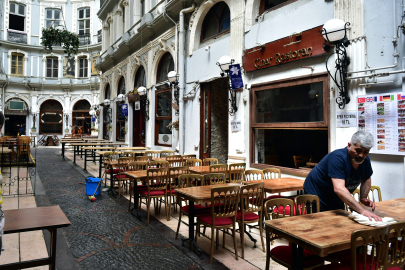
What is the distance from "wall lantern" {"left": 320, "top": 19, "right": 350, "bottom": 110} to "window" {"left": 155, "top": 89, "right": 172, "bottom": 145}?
23.1 feet

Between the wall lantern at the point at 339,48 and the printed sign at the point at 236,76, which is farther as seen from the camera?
the printed sign at the point at 236,76

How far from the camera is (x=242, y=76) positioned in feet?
25.1

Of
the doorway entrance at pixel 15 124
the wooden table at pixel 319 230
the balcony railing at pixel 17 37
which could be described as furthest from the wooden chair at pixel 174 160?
the balcony railing at pixel 17 37

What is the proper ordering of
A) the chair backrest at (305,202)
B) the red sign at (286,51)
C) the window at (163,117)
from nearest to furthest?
the chair backrest at (305,202)
the red sign at (286,51)
the window at (163,117)

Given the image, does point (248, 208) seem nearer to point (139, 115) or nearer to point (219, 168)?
point (219, 168)

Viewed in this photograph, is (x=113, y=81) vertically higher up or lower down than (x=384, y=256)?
higher up

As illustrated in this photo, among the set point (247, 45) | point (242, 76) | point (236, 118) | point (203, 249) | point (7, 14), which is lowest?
point (203, 249)

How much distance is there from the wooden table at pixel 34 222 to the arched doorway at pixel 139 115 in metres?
10.6

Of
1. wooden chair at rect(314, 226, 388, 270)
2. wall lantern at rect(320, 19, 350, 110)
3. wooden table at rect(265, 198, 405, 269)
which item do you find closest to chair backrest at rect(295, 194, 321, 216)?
wooden table at rect(265, 198, 405, 269)

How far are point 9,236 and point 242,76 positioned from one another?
19.5 ft

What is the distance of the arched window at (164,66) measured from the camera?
1173 cm

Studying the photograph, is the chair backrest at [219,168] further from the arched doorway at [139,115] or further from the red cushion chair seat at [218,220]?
the arched doorway at [139,115]

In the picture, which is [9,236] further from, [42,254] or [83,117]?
[83,117]

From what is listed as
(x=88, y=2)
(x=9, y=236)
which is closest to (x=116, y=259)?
(x=9, y=236)
